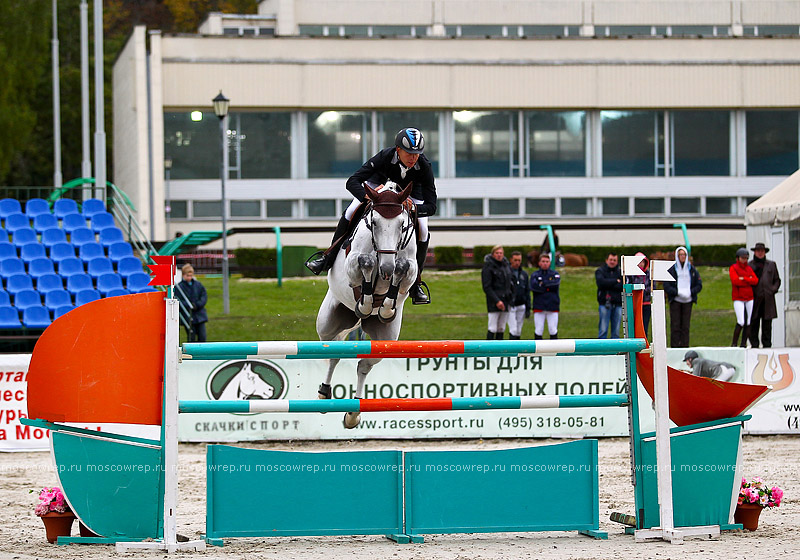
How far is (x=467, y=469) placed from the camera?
21.5 feet

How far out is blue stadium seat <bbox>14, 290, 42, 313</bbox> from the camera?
1454cm

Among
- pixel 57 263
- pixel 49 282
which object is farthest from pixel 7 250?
pixel 49 282

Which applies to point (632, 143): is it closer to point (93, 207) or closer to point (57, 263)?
point (93, 207)

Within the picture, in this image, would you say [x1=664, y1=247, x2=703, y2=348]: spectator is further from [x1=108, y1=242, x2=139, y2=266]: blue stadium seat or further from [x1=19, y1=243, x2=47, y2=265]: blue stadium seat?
[x1=19, y1=243, x2=47, y2=265]: blue stadium seat

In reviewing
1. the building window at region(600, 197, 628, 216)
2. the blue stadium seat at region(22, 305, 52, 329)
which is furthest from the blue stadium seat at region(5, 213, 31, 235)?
the building window at region(600, 197, 628, 216)

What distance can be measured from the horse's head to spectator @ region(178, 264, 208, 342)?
25.4ft

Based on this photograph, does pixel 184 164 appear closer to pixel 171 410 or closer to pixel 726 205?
pixel 726 205

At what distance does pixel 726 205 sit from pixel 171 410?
97.7 feet

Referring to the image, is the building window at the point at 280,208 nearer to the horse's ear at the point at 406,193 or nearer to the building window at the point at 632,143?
the building window at the point at 632,143

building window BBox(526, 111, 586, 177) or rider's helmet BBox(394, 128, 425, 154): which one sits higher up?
building window BBox(526, 111, 586, 177)

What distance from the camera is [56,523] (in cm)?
645

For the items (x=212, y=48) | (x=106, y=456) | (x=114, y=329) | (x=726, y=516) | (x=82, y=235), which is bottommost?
(x=726, y=516)

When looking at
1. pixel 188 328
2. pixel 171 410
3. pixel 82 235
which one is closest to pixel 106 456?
pixel 171 410

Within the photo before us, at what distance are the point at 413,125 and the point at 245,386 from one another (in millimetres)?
21904
